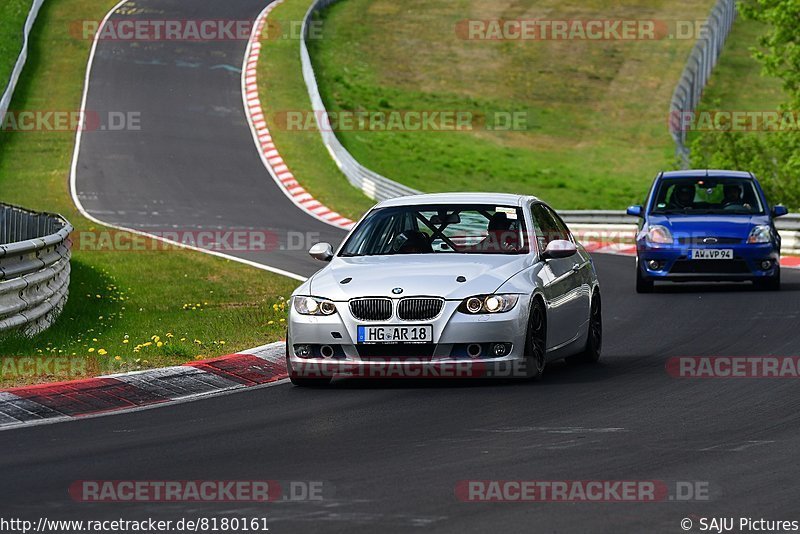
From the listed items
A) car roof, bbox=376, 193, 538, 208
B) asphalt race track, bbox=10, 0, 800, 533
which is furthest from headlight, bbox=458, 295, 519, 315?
car roof, bbox=376, 193, 538, 208

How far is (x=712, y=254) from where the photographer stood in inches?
806

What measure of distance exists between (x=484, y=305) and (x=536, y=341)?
64cm

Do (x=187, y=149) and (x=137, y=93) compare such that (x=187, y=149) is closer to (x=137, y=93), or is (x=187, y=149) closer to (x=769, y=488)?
(x=137, y=93)

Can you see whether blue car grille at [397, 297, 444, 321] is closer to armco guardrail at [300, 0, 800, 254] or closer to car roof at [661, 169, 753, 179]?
car roof at [661, 169, 753, 179]

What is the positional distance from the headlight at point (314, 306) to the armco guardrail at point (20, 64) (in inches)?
1527

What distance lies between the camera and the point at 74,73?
55.0 metres

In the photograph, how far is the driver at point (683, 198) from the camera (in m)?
21.4

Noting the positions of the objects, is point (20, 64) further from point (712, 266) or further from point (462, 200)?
point (462, 200)

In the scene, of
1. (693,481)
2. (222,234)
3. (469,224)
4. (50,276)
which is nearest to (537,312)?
(469,224)

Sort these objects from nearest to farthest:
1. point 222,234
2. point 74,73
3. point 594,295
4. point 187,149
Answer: point 594,295 → point 222,234 → point 187,149 → point 74,73

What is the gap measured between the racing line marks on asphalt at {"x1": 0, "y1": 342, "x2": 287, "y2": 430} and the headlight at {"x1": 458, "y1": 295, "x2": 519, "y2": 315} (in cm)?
183

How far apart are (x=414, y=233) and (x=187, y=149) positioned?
1327 inches

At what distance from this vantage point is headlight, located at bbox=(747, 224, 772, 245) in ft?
67.3

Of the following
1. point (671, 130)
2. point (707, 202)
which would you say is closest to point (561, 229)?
point (707, 202)
